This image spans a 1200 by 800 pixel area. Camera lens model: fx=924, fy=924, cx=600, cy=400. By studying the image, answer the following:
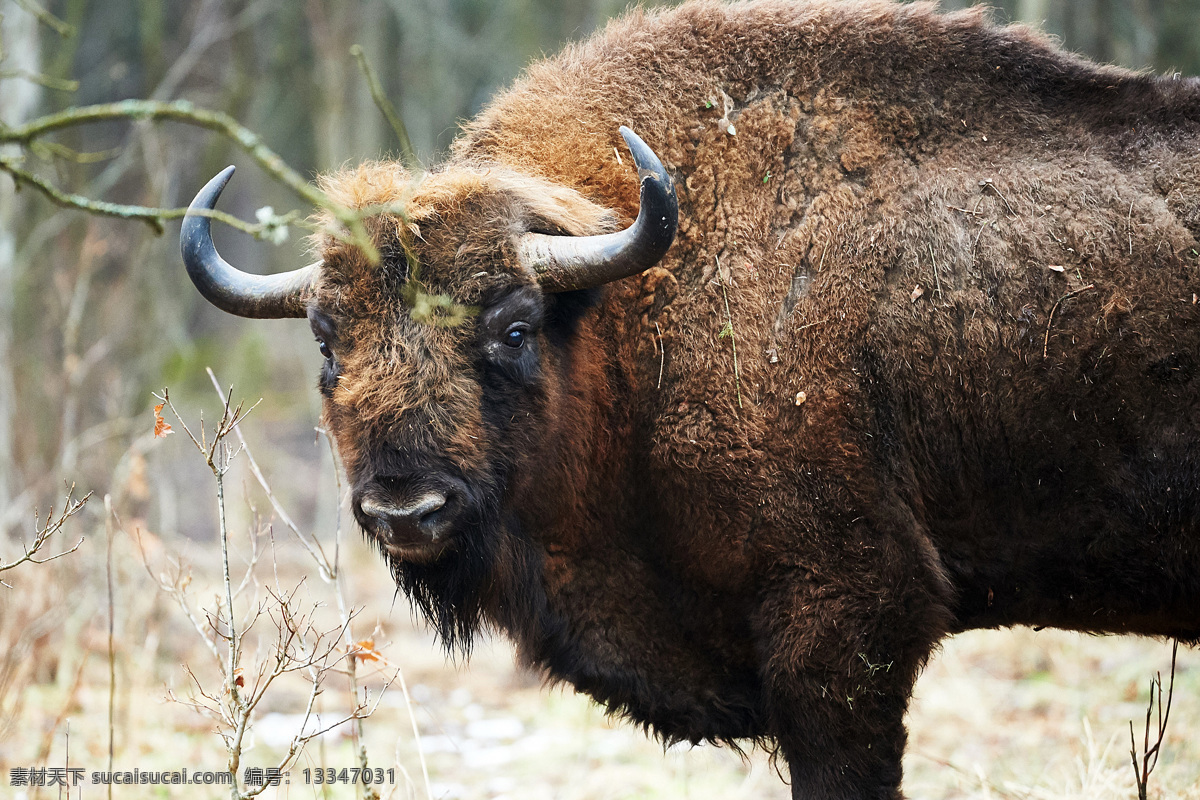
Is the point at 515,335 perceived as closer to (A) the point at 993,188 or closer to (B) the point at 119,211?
(B) the point at 119,211

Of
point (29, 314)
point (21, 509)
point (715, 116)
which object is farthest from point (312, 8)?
point (715, 116)

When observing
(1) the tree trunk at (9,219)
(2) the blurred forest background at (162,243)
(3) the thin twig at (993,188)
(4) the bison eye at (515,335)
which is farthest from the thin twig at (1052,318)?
(1) the tree trunk at (9,219)

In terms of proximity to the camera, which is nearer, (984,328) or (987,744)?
(984,328)

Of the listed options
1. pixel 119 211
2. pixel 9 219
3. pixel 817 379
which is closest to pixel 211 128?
pixel 119 211

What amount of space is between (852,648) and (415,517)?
1.81m

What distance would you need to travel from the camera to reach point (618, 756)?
6961 mm

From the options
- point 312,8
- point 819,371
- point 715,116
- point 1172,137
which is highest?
point 312,8

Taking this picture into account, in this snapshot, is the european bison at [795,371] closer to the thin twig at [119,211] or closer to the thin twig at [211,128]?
the thin twig at [119,211]

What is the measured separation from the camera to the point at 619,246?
3787 mm

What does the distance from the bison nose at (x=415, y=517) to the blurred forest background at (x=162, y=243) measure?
0.73 m

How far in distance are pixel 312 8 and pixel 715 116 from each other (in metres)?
12.0

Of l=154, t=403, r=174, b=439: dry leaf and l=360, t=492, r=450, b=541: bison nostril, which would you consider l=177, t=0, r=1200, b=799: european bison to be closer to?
l=360, t=492, r=450, b=541: bison nostril

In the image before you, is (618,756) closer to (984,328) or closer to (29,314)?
(984,328)

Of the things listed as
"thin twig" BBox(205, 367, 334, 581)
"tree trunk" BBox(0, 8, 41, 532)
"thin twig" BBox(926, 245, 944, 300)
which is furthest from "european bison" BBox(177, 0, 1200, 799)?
"tree trunk" BBox(0, 8, 41, 532)
